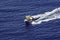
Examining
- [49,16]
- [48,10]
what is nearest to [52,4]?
[48,10]

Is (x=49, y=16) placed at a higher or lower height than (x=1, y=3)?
lower

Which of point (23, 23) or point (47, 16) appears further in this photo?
point (47, 16)

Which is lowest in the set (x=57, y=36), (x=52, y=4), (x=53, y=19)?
(x=57, y=36)

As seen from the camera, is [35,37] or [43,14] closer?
[35,37]

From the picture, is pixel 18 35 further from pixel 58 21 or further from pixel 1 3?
pixel 1 3

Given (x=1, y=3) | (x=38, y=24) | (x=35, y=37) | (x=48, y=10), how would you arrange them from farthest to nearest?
(x=1, y=3) < (x=48, y=10) < (x=38, y=24) < (x=35, y=37)

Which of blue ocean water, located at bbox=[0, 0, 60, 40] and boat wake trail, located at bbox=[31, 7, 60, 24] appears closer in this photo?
blue ocean water, located at bbox=[0, 0, 60, 40]

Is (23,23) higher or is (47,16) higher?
(47,16)

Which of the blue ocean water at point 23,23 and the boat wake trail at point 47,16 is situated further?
the boat wake trail at point 47,16
